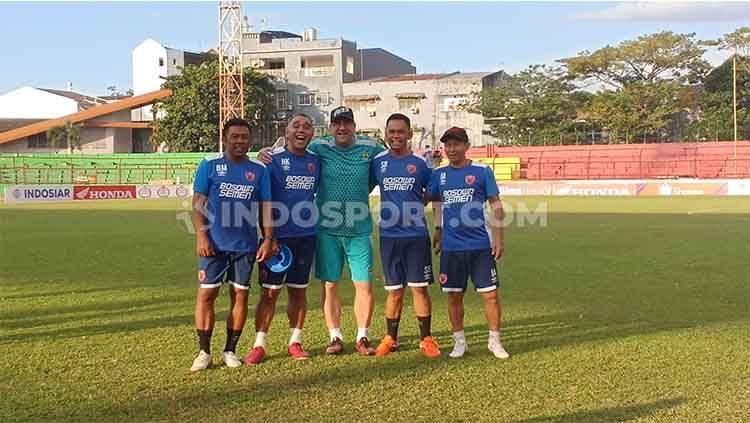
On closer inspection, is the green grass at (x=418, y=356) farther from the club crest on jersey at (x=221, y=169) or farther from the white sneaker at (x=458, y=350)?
the club crest on jersey at (x=221, y=169)

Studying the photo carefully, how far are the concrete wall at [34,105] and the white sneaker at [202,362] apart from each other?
6929 cm

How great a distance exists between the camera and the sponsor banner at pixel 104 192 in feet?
136

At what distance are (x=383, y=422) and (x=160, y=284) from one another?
6.31m

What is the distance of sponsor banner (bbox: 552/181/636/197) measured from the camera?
40406 mm

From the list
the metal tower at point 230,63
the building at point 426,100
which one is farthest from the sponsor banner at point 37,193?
the building at point 426,100

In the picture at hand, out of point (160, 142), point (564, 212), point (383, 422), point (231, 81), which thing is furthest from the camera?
point (160, 142)

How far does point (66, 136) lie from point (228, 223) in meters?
58.5

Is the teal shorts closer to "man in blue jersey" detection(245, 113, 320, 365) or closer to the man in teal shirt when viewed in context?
the man in teal shirt

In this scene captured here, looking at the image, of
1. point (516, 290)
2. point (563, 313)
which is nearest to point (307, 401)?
point (563, 313)

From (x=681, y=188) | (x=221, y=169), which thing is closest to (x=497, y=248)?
(x=221, y=169)

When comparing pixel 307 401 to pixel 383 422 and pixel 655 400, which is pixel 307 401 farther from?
pixel 655 400

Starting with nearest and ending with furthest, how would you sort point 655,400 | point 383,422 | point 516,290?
1. point 383,422
2. point 655,400
3. point 516,290

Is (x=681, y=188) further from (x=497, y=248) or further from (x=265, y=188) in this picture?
(x=265, y=188)

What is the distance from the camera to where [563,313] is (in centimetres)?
805
